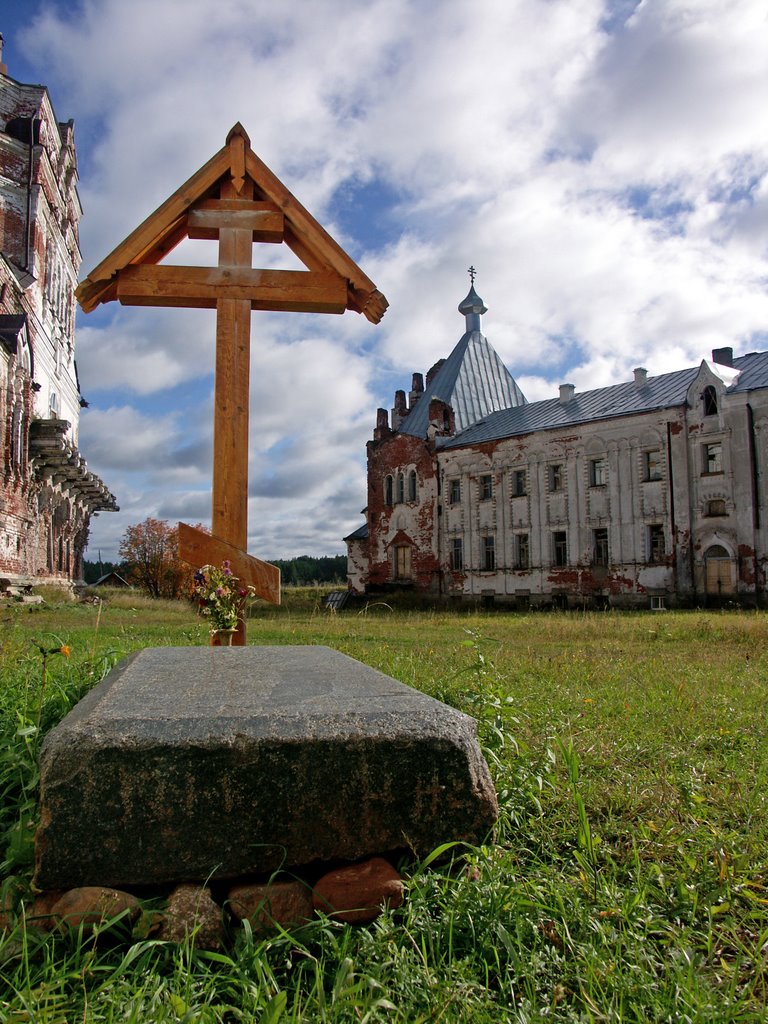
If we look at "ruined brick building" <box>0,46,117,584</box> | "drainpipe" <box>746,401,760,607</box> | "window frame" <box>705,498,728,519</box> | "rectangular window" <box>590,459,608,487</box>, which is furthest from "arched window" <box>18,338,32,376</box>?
"drainpipe" <box>746,401,760,607</box>

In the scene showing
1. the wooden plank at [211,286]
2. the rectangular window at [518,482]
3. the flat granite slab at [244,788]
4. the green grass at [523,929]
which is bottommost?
the green grass at [523,929]

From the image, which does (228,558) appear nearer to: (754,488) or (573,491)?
(754,488)

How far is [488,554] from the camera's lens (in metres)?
35.0

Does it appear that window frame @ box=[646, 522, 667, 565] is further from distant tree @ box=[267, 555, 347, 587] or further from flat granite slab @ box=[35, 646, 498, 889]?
distant tree @ box=[267, 555, 347, 587]

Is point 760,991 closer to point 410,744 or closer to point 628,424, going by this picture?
point 410,744

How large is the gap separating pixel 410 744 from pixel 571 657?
7.05 m

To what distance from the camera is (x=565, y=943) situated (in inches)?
79.7

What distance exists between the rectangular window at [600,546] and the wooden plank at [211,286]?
27.2m

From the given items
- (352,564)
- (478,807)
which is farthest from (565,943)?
(352,564)

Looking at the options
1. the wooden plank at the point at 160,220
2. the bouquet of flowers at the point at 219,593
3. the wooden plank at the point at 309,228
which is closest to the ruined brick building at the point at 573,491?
the wooden plank at the point at 309,228

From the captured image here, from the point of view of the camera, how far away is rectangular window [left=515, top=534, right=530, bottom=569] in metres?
33.5

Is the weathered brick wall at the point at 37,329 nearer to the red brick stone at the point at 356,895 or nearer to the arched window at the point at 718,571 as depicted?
the red brick stone at the point at 356,895

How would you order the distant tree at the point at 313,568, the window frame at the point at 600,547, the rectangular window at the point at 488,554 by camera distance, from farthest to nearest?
the distant tree at the point at 313,568, the rectangular window at the point at 488,554, the window frame at the point at 600,547

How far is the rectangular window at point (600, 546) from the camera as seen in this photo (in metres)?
30.6
